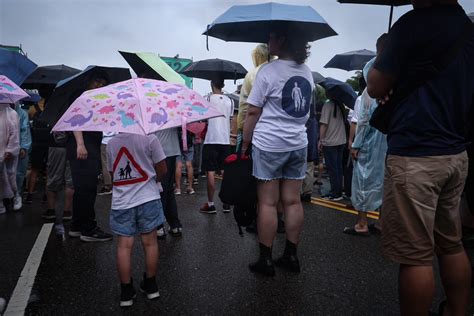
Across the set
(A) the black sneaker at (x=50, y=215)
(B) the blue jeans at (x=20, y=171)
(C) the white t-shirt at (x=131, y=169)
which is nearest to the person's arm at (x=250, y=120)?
(C) the white t-shirt at (x=131, y=169)

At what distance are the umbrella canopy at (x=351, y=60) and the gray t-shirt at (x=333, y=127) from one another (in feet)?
10.6

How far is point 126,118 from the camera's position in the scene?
7.45 ft

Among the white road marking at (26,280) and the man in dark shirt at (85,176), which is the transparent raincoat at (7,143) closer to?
the white road marking at (26,280)

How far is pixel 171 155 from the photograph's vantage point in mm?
4172

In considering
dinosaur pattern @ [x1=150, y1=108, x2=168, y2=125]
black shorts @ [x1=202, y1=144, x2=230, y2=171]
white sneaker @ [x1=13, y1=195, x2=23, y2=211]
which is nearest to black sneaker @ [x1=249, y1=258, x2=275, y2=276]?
dinosaur pattern @ [x1=150, y1=108, x2=168, y2=125]

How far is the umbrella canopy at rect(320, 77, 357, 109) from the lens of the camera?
250 inches

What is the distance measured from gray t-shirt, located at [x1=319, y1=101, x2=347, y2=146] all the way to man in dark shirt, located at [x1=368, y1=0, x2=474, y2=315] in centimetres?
469

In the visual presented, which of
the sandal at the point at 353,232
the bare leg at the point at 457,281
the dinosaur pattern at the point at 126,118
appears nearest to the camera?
the bare leg at the point at 457,281

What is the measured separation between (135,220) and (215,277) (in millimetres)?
874

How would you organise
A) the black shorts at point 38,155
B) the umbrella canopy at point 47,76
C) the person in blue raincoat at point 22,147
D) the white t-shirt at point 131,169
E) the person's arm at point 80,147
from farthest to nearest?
the black shorts at point 38,155 < the person in blue raincoat at point 22,147 < the umbrella canopy at point 47,76 < the person's arm at point 80,147 < the white t-shirt at point 131,169

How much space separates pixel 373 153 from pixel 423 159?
8.08 ft

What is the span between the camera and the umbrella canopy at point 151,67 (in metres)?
3.52

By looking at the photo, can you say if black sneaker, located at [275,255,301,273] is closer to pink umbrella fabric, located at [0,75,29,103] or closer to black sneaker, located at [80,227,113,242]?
black sneaker, located at [80,227,113,242]

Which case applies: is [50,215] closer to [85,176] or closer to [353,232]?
[85,176]
